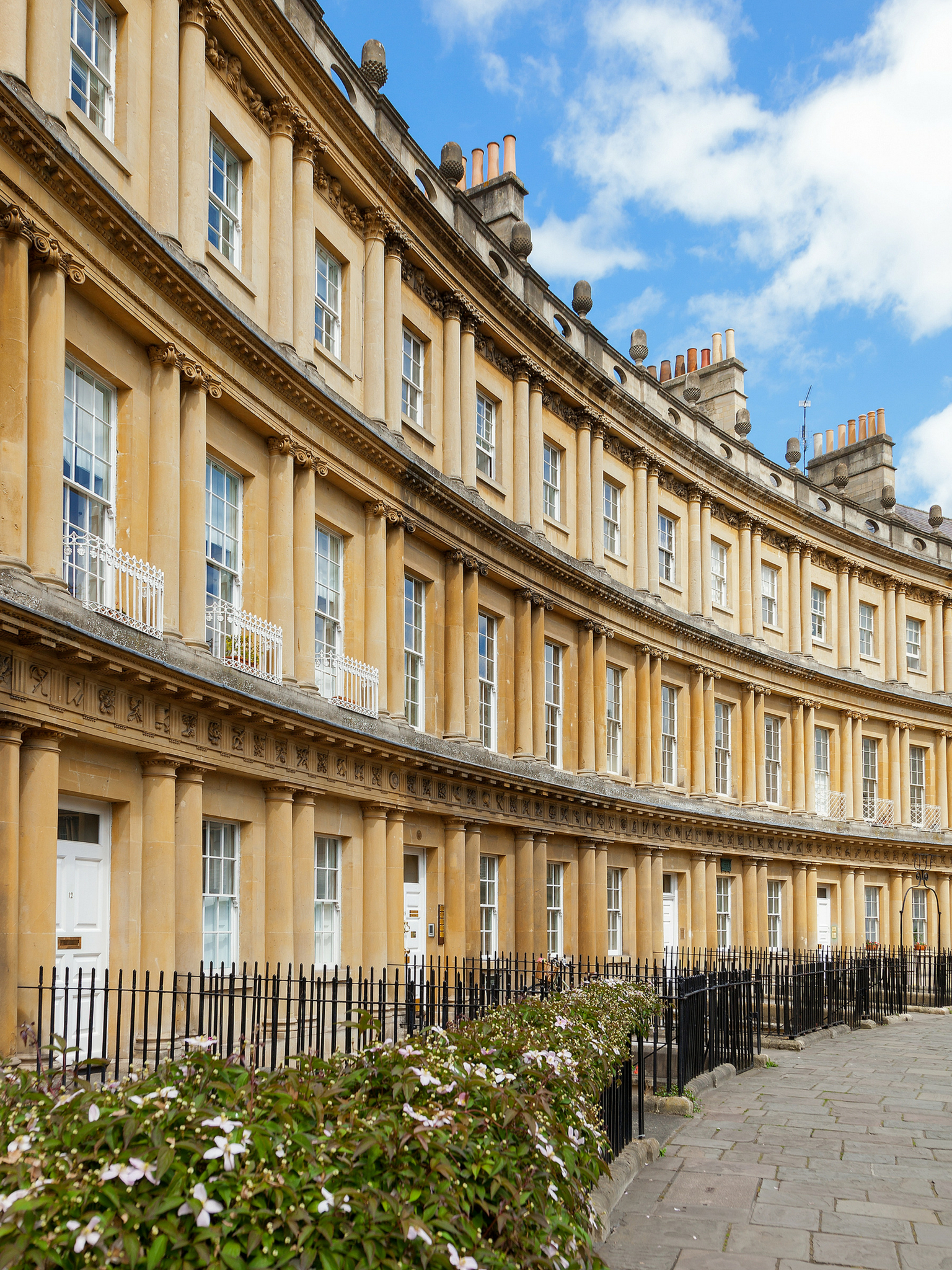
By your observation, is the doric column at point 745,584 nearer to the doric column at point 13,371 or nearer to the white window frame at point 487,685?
the white window frame at point 487,685

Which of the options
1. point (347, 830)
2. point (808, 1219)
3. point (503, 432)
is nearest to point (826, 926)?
point (503, 432)

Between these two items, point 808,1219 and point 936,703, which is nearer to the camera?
point 808,1219

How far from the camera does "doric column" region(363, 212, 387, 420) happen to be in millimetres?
17375

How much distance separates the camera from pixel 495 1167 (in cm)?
450

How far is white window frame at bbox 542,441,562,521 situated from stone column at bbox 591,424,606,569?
796 millimetres

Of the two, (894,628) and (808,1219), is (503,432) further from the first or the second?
(894,628)

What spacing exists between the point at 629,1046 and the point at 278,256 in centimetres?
1033

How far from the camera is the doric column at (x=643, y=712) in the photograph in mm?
26125

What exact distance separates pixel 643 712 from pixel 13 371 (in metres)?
18.3

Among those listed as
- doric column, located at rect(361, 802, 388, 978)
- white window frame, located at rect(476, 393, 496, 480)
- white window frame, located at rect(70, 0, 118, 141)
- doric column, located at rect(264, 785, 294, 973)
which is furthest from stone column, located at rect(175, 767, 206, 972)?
white window frame, located at rect(476, 393, 496, 480)

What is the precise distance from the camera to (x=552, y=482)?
→ 78.6 ft

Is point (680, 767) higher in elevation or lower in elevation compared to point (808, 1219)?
higher

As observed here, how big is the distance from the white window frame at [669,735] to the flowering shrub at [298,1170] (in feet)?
73.7

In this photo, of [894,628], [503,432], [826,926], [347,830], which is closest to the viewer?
[347,830]
